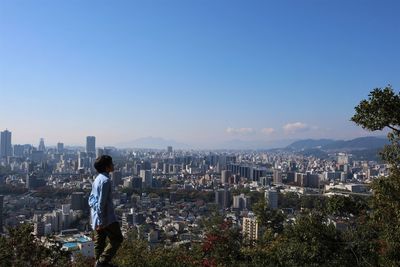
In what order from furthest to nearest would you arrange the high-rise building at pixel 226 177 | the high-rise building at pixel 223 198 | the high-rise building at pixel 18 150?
the high-rise building at pixel 18 150
the high-rise building at pixel 226 177
the high-rise building at pixel 223 198

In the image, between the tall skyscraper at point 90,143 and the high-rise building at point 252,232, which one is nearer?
the high-rise building at point 252,232

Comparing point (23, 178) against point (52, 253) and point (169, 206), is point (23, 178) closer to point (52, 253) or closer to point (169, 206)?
point (169, 206)

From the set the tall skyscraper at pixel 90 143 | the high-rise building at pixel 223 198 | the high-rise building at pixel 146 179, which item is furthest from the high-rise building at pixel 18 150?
the high-rise building at pixel 223 198

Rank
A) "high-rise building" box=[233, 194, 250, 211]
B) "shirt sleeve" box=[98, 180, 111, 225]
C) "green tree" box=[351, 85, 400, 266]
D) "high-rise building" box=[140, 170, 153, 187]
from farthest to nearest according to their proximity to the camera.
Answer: "high-rise building" box=[140, 170, 153, 187] → "high-rise building" box=[233, 194, 250, 211] → "green tree" box=[351, 85, 400, 266] → "shirt sleeve" box=[98, 180, 111, 225]

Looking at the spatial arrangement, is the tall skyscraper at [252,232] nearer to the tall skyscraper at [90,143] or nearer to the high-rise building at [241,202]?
the high-rise building at [241,202]

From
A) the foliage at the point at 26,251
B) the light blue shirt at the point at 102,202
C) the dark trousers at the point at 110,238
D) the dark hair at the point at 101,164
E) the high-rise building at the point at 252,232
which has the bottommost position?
the high-rise building at the point at 252,232

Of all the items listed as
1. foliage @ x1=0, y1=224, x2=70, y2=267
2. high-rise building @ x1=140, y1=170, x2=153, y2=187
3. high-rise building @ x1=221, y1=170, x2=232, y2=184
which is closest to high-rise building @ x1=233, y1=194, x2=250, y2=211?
high-rise building @ x1=140, y1=170, x2=153, y2=187

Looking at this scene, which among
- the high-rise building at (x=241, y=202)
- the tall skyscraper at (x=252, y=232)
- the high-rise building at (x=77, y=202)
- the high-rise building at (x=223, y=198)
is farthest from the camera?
the high-rise building at (x=223, y=198)

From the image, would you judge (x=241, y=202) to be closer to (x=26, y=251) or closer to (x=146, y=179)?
(x=146, y=179)

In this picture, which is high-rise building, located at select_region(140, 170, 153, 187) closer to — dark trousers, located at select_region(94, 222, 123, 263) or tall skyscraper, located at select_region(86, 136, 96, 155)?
dark trousers, located at select_region(94, 222, 123, 263)
